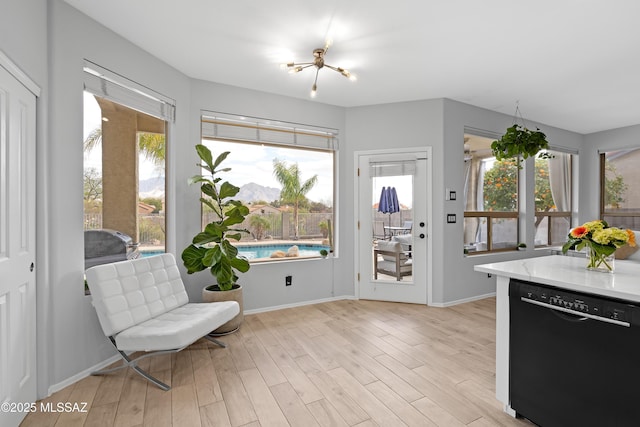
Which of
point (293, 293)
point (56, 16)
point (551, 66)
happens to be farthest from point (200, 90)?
point (551, 66)

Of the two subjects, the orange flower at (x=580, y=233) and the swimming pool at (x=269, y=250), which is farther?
the swimming pool at (x=269, y=250)

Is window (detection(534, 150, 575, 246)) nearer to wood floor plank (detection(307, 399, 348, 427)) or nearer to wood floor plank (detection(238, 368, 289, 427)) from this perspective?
wood floor plank (detection(307, 399, 348, 427))

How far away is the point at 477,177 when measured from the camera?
4.50m

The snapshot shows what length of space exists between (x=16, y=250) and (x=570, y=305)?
301 cm

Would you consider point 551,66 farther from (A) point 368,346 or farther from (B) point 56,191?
(B) point 56,191

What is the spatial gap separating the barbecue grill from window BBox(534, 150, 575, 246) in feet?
18.9

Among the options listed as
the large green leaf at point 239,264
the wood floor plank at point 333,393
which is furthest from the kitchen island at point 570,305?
the large green leaf at point 239,264

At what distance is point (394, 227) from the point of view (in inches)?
165

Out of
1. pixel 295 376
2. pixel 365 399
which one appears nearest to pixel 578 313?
pixel 365 399

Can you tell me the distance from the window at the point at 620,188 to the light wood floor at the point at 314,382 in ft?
13.5

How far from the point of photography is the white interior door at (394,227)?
4.09 metres

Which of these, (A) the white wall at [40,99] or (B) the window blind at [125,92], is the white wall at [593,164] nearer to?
(B) the window blind at [125,92]

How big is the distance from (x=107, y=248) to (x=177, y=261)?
2.45ft

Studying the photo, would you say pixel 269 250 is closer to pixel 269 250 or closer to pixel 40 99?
pixel 269 250
